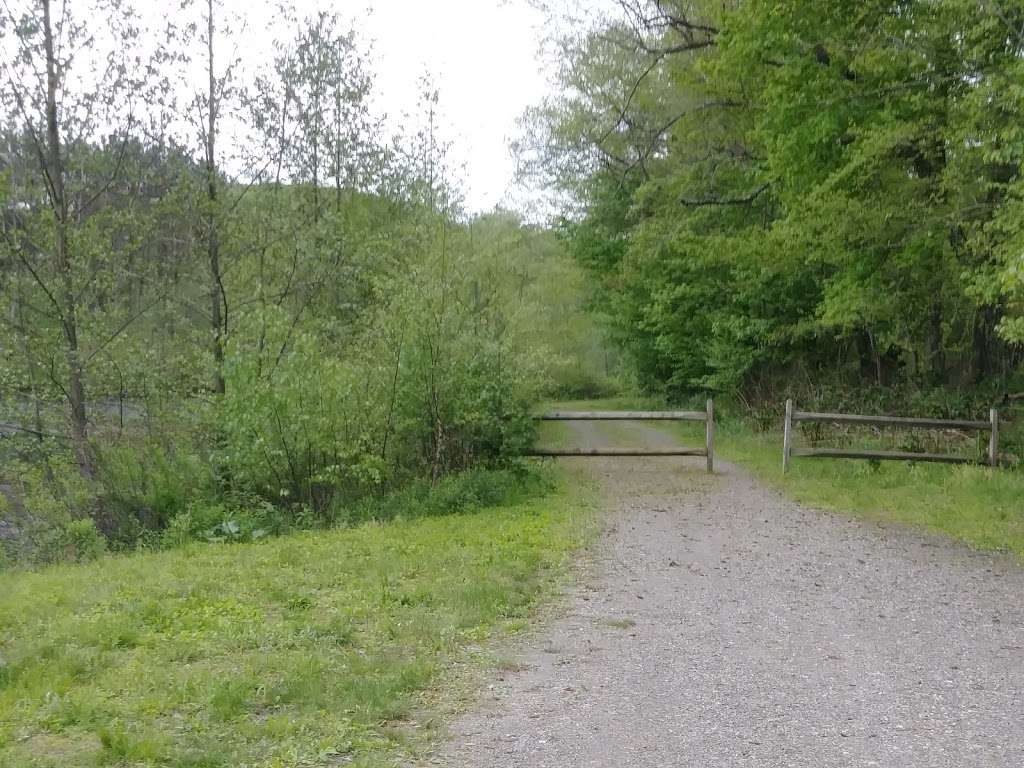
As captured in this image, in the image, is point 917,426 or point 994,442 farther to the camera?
point 917,426

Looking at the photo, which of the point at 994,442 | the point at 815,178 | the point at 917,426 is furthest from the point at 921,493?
the point at 815,178

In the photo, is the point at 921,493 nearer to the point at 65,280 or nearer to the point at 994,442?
the point at 994,442

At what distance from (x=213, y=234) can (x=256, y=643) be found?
12803mm

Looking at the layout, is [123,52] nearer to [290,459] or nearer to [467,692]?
[290,459]

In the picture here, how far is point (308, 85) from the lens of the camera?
19.1 meters

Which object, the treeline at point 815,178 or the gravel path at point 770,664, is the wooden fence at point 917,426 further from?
the gravel path at point 770,664

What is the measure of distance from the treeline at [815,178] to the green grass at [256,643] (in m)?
6.20

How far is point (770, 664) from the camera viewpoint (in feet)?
19.2

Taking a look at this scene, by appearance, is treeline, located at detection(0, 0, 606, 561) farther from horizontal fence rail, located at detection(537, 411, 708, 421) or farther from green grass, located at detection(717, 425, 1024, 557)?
green grass, located at detection(717, 425, 1024, 557)

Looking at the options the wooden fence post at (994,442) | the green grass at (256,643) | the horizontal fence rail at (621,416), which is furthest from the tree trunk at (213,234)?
the wooden fence post at (994,442)

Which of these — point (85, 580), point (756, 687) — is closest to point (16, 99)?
point (85, 580)

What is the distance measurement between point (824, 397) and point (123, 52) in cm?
1683

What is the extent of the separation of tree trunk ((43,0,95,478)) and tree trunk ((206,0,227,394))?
2191mm

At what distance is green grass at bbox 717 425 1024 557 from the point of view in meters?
11.1
